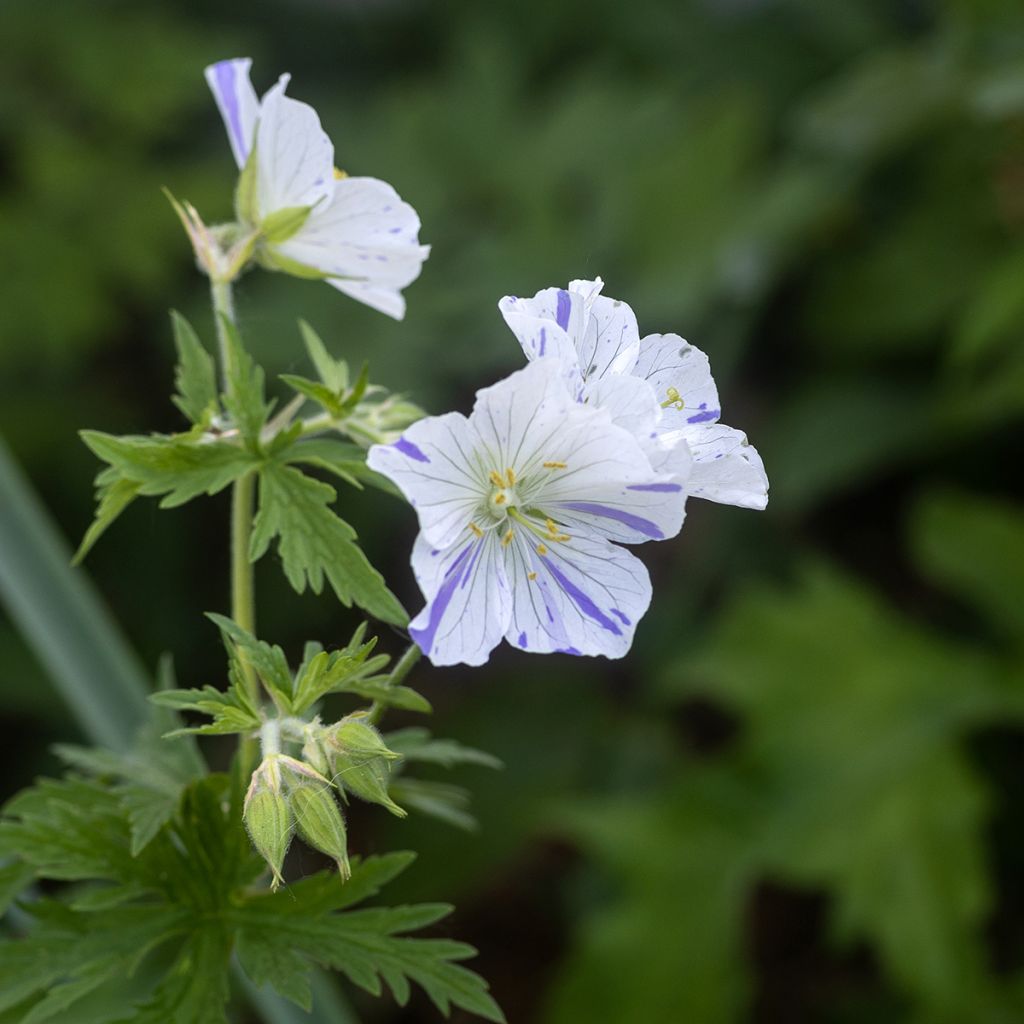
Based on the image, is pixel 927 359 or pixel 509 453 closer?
pixel 509 453

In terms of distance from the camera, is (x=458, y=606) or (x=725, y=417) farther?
(x=725, y=417)

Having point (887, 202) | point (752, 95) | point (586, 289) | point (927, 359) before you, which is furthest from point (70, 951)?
point (752, 95)

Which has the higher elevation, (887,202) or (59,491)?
(887,202)

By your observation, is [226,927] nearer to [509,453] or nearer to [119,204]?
[509,453]

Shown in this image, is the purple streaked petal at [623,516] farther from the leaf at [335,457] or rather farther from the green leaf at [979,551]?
the green leaf at [979,551]

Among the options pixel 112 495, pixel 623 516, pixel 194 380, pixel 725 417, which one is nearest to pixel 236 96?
pixel 194 380

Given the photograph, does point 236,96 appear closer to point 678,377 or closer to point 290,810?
point 678,377

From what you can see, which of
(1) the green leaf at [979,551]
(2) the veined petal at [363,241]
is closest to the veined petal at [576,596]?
(2) the veined petal at [363,241]
